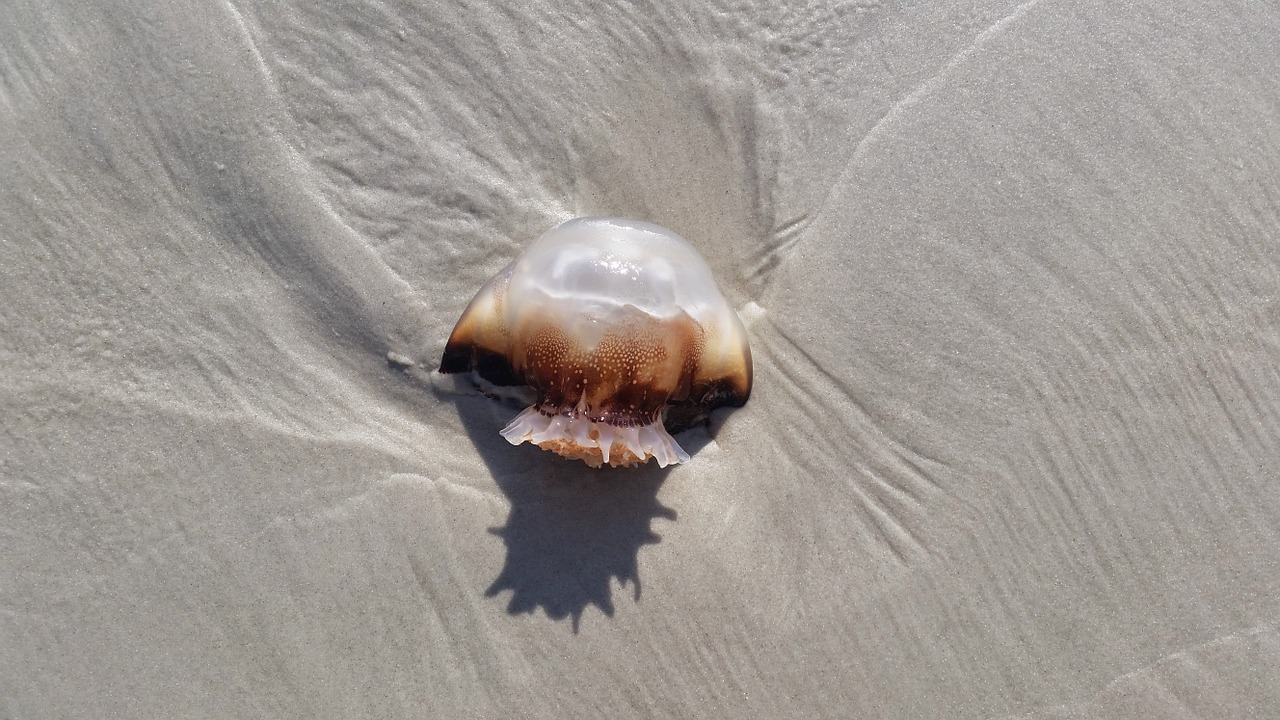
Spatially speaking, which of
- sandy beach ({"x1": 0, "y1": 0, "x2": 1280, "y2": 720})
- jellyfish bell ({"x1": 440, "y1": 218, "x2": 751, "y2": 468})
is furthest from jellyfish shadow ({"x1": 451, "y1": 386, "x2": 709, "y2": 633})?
jellyfish bell ({"x1": 440, "y1": 218, "x2": 751, "y2": 468})

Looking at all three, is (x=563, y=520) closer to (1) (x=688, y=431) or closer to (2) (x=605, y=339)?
(1) (x=688, y=431)

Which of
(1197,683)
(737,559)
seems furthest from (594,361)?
(1197,683)

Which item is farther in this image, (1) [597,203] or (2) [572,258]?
(1) [597,203]

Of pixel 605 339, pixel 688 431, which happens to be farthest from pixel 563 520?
pixel 605 339

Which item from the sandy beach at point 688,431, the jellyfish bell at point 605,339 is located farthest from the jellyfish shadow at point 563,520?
the jellyfish bell at point 605,339

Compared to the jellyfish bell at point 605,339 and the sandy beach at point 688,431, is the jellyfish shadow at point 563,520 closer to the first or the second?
the sandy beach at point 688,431

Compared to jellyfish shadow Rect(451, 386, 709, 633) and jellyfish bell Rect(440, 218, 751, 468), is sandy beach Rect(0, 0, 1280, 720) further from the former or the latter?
jellyfish bell Rect(440, 218, 751, 468)

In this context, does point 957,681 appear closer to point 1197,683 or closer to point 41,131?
point 1197,683
